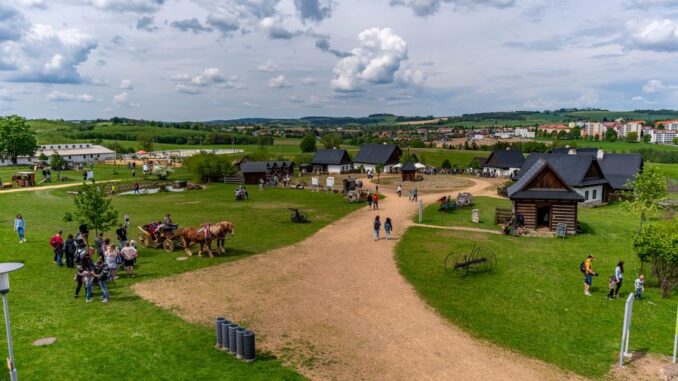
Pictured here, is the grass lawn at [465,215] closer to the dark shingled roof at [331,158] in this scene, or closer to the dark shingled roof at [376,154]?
the dark shingled roof at [376,154]

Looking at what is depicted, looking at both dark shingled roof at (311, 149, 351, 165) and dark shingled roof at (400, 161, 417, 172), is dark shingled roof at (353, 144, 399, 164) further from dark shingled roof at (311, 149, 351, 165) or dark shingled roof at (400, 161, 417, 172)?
dark shingled roof at (400, 161, 417, 172)

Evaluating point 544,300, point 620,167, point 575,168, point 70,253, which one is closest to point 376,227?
point 544,300

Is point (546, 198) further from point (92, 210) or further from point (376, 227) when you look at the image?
point (92, 210)

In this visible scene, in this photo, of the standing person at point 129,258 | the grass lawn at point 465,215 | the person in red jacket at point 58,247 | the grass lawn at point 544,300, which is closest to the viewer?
the grass lawn at point 544,300

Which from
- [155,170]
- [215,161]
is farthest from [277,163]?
[155,170]

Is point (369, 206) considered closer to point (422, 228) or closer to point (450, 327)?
point (422, 228)

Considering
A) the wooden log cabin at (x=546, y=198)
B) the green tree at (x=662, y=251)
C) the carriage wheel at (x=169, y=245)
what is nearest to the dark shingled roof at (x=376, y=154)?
the wooden log cabin at (x=546, y=198)

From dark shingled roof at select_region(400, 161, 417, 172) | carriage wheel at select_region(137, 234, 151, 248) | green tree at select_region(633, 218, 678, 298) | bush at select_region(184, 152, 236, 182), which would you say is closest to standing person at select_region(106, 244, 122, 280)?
carriage wheel at select_region(137, 234, 151, 248)

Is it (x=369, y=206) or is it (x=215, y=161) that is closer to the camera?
(x=369, y=206)
